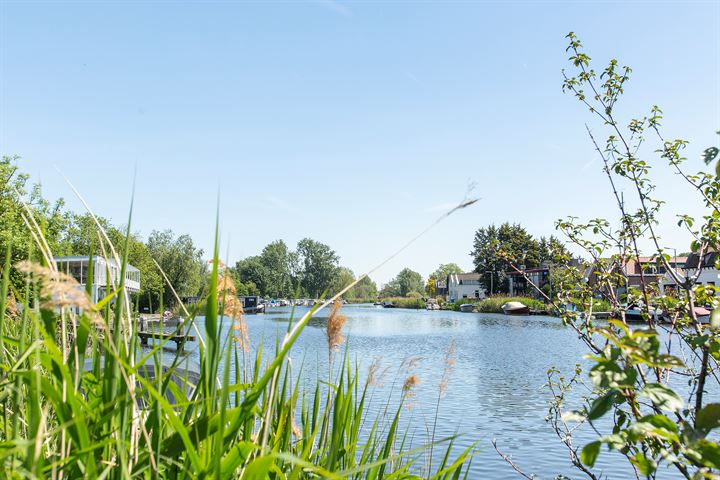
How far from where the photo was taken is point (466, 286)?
10725 centimetres

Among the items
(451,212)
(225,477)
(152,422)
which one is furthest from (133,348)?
(451,212)

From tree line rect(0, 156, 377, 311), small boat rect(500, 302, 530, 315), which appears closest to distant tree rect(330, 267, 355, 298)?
tree line rect(0, 156, 377, 311)

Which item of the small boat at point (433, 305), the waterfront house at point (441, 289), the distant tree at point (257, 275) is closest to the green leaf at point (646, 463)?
the small boat at point (433, 305)

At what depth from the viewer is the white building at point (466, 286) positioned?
340 ft

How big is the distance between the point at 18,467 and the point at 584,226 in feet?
13.6

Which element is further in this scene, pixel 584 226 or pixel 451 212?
pixel 584 226

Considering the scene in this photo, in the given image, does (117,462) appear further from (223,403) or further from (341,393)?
(341,393)

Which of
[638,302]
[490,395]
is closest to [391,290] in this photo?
[490,395]

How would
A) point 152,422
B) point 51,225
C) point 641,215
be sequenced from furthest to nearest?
1. point 51,225
2. point 641,215
3. point 152,422

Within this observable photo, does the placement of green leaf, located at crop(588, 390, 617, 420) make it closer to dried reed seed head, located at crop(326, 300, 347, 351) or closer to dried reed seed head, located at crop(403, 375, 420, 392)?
dried reed seed head, located at crop(326, 300, 347, 351)

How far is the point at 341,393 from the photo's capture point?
251 cm

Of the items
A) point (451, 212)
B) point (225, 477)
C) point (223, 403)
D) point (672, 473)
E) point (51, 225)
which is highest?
point (51, 225)

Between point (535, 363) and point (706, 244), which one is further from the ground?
point (706, 244)

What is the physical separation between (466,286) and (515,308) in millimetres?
37892
